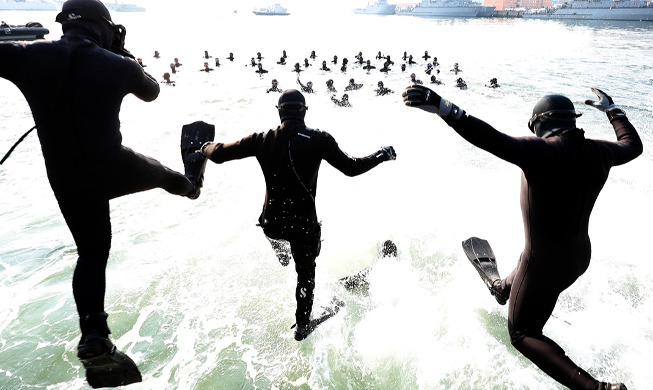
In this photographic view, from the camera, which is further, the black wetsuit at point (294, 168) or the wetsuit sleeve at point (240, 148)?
the wetsuit sleeve at point (240, 148)

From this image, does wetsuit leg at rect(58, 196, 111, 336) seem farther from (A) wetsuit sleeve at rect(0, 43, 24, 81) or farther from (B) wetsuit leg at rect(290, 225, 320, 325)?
(B) wetsuit leg at rect(290, 225, 320, 325)

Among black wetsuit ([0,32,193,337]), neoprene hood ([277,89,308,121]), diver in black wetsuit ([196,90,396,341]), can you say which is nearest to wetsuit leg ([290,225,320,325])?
diver in black wetsuit ([196,90,396,341])

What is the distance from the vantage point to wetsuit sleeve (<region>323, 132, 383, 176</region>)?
3340 millimetres

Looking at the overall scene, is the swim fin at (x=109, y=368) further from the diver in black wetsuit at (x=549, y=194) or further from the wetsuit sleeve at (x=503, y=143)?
the wetsuit sleeve at (x=503, y=143)

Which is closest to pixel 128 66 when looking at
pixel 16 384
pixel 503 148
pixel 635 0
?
pixel 503 148

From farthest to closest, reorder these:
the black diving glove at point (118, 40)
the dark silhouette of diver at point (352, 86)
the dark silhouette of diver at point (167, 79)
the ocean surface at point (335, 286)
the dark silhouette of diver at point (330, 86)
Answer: the dark silhouette of diver at point (167, 79) < the dark silhouette of diver at point (352, 86) < the dark silhouette of diver at point (330, 86) < the ocean surface at point (335, 286) < the black diving glove at point (118, 40)

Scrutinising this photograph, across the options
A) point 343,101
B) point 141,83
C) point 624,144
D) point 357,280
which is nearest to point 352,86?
point 343,101

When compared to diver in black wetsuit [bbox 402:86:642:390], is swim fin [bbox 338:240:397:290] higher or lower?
lower

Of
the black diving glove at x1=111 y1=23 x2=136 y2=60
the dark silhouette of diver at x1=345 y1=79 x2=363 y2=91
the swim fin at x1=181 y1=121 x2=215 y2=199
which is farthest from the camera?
the dark silhouette of diver at x1=345 y1=79 x2=363 y2=91

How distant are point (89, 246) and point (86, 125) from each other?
0.95 m

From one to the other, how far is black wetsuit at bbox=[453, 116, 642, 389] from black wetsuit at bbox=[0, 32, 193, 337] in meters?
2.51

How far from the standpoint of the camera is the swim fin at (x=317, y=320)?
4.12 m

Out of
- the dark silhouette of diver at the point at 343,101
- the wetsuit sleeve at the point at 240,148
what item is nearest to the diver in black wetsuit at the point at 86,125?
the wetsuit sleeve at the point at 240,148

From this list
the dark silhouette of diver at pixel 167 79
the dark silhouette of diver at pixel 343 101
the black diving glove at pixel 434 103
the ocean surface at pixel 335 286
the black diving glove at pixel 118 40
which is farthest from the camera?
the dark silhouette of diver at pixel 167 79
